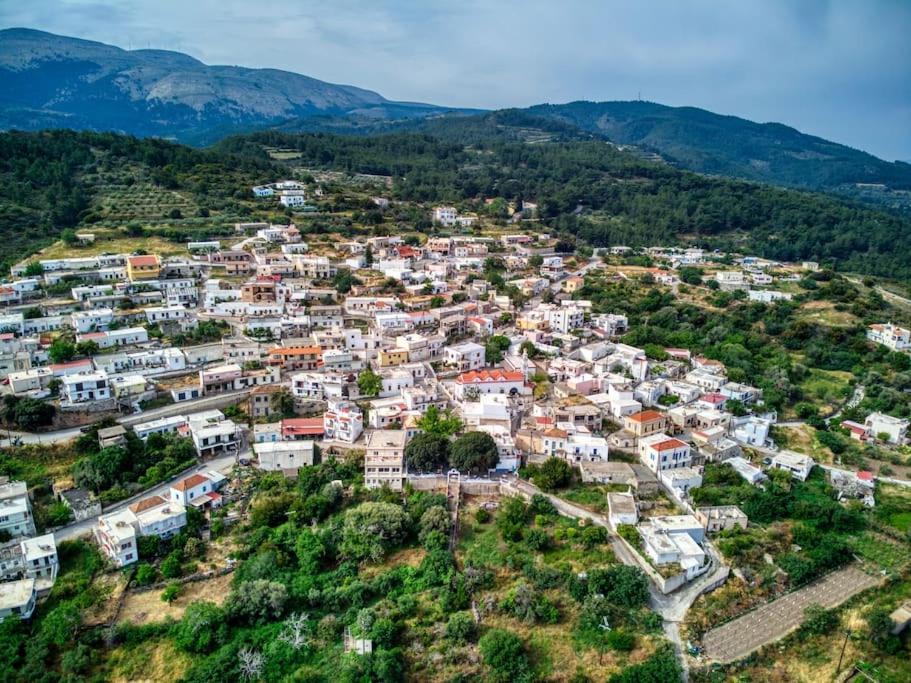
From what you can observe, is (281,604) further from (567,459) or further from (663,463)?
(663,463)

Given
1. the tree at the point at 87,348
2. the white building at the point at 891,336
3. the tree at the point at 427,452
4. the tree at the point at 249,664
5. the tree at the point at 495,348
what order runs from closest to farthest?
the tree at the point at 249,664, the tree at the point at 427,452, the tree at the point at 87,348, the tree at the point at 495,348, the white building at the point at 891,336

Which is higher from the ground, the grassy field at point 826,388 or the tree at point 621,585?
the grassy field at point 826,388

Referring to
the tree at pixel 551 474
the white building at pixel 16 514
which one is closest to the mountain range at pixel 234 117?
the tree at pixel 551 474

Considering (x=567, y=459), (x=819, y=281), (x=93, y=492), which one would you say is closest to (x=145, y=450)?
(x=93, y=492)

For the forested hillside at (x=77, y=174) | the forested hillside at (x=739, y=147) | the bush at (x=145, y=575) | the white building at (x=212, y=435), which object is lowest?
the bush at (x=145, y=575)

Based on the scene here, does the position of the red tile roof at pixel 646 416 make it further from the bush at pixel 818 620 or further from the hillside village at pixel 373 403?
the bush at pixel 818 620

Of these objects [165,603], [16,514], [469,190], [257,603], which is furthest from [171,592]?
[469,190]

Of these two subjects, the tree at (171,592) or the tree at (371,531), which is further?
the tree at (371,531)
